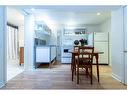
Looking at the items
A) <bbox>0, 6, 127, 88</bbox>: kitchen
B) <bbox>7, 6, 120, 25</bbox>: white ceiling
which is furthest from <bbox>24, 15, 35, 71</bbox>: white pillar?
<bbox>7, 6, 120, 25</bbox>: white ceiling

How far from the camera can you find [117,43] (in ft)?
15.9

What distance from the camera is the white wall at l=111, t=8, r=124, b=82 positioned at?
4506 millimetres

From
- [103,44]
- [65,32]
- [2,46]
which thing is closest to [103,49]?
[103,44]

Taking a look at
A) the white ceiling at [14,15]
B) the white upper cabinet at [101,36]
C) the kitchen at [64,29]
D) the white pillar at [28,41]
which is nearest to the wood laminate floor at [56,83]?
the kitchen at [64,29]

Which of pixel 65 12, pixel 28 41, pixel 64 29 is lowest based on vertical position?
pixel 28 41

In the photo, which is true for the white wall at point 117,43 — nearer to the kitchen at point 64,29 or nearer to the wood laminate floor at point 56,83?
the kitchen at point 64,29

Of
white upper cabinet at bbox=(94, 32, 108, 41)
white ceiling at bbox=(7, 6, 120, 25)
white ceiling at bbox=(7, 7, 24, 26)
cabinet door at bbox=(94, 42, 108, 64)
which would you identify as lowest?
cabinet door at bbox=(94, 42, 108, 64)

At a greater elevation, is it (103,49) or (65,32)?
(65,32)

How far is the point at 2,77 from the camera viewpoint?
3949 mm

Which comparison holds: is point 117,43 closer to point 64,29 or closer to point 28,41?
point 28,41

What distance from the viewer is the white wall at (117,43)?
4.51 meters

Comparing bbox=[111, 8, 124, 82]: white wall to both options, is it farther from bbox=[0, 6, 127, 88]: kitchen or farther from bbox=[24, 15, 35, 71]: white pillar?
bbox=[24, 15, 35, 71]: white pillar
